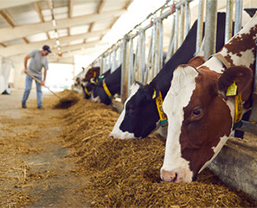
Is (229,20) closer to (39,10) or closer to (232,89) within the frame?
(232,89)

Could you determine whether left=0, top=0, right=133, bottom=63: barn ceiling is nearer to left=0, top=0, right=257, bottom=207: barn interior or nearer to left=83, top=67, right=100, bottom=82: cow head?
left=83, top=67, right=100, bottom=82: cow head

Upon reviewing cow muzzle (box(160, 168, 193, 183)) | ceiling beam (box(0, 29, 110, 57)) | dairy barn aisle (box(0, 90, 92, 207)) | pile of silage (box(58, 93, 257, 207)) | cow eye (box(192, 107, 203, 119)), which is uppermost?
ceiling beam (box(0, 29, 110, 57))

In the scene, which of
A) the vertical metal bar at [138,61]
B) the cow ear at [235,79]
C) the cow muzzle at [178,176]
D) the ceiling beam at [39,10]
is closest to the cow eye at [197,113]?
the cow ear at [235,79]

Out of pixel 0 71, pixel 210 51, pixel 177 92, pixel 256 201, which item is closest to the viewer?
pixel 256 201

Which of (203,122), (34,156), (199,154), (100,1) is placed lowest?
(34,156)

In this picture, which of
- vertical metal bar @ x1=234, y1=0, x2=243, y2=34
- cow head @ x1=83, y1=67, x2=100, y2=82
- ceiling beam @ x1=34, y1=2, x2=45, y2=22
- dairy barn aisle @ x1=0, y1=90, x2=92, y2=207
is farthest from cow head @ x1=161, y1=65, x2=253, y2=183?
ceiling beam @ x1=34, y1=2, x2=45, y2=22

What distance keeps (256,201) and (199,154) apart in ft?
1.28

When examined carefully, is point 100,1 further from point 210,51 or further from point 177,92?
point 177,92

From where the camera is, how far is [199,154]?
156 centimetres

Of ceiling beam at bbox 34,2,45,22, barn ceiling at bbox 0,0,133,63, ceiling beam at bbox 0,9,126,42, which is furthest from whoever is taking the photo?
ceiling beam at bbox 0,9,126,42

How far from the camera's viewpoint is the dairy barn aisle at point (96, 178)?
1.39 m

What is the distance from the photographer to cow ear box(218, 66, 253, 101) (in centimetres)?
150

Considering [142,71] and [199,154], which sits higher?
[142,71]

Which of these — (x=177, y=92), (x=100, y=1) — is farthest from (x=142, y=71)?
(x=100, y=1)
